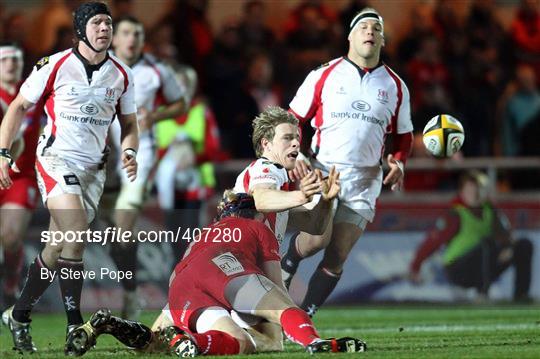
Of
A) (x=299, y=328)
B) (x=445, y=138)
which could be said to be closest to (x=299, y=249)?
(x=445, y=138)

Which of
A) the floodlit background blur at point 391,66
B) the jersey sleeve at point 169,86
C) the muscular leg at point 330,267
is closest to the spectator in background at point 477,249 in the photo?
→ the floodlit background blur at point 391,66

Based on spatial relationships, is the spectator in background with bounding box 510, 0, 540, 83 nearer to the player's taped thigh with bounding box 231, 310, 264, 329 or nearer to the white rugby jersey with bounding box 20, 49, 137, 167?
the white rugby jersey with bounding box 20, 49, 137, 167

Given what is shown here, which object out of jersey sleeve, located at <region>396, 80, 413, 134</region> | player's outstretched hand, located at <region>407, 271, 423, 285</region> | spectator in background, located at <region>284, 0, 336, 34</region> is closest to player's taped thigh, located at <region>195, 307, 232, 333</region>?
jersey sleeve, located at <region>396, 80, 413, 134</region>

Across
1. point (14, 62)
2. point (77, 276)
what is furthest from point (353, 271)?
point (77, 276)

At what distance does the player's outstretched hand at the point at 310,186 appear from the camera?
8.10 metres

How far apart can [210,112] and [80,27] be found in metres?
6.33

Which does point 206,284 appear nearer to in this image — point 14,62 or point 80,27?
point 80,27

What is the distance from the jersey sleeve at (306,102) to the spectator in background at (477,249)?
4583 mm

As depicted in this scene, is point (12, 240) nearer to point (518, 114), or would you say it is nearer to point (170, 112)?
point (170, 112)

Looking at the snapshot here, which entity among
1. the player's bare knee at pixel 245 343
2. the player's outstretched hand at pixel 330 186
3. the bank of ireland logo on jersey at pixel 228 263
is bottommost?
the player's bare knee at pixel 245 343

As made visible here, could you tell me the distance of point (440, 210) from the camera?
49.4 ft

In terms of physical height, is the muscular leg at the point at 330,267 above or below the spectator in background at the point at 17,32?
below

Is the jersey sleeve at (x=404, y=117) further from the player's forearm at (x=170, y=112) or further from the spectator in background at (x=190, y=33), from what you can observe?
the spectator in background at (x=190, y=33)

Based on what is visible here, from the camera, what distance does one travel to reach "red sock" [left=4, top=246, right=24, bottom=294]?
1229cm
